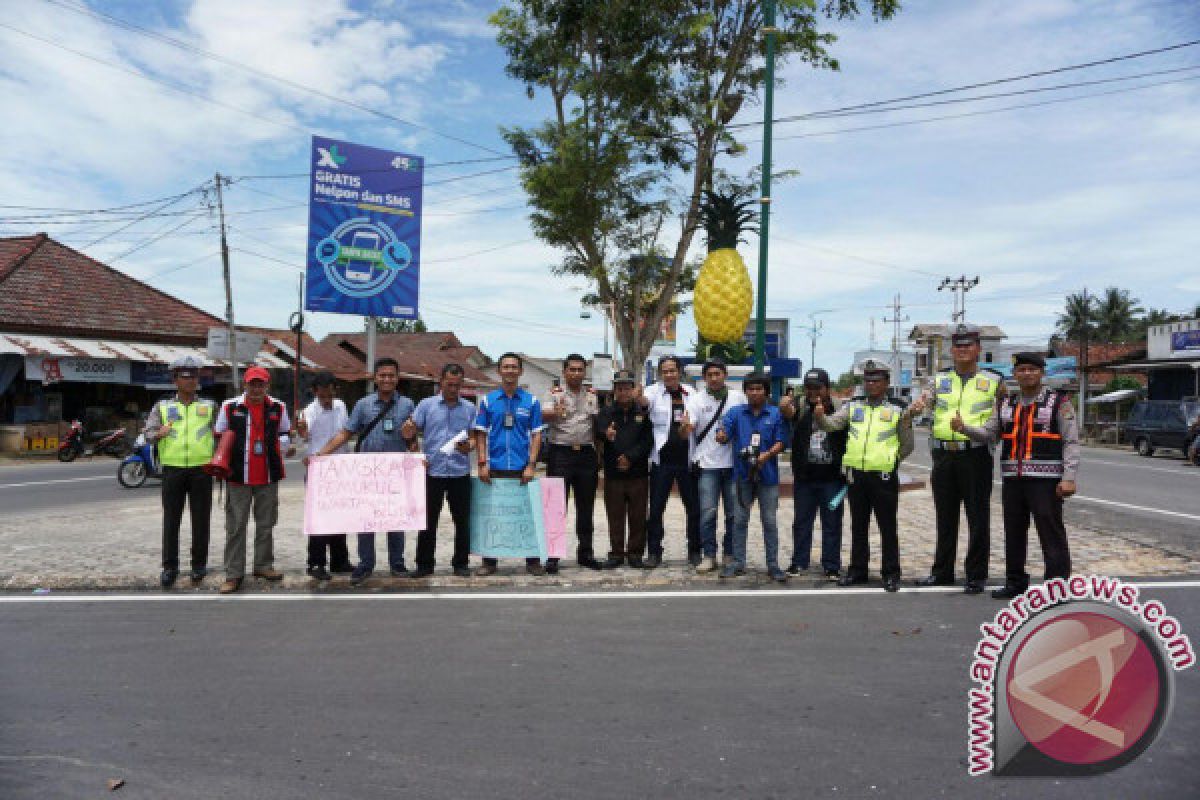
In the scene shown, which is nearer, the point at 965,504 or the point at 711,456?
the point at 965,504

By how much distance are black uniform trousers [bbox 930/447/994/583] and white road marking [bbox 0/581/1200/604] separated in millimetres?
237

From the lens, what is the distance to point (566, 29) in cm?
1416

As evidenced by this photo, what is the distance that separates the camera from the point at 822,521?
7078mm

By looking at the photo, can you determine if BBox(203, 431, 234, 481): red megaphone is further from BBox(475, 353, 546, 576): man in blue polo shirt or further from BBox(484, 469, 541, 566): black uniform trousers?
BBox(484, 469, 541, 566): black uniform trousers

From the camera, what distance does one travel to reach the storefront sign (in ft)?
73.5

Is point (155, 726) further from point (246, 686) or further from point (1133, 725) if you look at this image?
point (1133, 725)

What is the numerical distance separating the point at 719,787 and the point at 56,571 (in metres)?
6.69

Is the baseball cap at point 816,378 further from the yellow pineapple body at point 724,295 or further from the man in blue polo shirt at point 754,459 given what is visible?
the yellow pineapple body at point 724,295

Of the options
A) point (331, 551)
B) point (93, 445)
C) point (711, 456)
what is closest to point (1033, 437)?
point (711, 456)

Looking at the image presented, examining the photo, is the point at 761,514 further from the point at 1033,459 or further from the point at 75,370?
the point at 75,370

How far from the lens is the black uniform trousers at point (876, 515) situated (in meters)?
6.66

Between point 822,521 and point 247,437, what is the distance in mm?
4959

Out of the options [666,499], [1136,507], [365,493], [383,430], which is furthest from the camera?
[1136,507]

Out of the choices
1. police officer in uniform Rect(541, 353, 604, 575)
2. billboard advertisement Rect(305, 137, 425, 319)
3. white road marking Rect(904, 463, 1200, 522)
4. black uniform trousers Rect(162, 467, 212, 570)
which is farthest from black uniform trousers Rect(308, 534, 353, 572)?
billboard advertisement Rect(305, 137, 425, 319)
